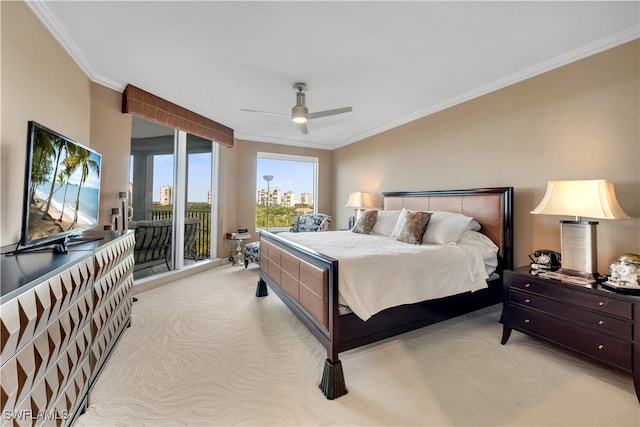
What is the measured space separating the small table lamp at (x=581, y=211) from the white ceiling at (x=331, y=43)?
1255 millimetres

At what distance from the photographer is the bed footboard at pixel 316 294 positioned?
1702 millimetres

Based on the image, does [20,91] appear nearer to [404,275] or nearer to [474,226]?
[404,275]

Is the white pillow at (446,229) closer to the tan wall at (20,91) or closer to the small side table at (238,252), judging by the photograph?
the small side table at (238,252)

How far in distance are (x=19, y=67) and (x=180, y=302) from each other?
2.49m

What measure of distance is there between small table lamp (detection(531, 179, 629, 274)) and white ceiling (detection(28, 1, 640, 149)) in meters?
1.26

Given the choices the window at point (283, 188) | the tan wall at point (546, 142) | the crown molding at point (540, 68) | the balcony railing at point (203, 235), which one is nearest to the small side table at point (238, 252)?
the balcony railing at point (203, 235)

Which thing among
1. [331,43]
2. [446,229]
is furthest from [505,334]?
[331,43]

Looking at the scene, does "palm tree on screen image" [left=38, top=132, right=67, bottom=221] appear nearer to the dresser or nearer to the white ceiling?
the dresser

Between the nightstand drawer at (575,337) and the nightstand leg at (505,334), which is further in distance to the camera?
the nightstand leg at (505,334)

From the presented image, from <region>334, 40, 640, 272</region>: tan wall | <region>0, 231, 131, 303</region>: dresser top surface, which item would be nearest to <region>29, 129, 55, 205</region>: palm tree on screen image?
<region>0, 231, 131, 303</region>: dresser top surface

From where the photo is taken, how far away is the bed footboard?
1.70 meters

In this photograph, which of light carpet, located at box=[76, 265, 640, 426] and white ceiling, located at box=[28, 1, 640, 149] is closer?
light carpet, located at box=[76, 265, 640, 426]

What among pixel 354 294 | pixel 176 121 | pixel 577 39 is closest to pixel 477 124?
pixel 577 39

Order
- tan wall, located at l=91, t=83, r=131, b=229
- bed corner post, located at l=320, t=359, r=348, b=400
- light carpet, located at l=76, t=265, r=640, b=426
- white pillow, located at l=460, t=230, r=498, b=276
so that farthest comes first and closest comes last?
tan wall, located at l=91, t=83, r=131, b=229 < white pillow, located at l=460, t=230, r=498, b=276 < bed corner post, located at l=320, t=359, r=348, b=400 < light carpet, located at l=76, t=265, r=640, b=426
